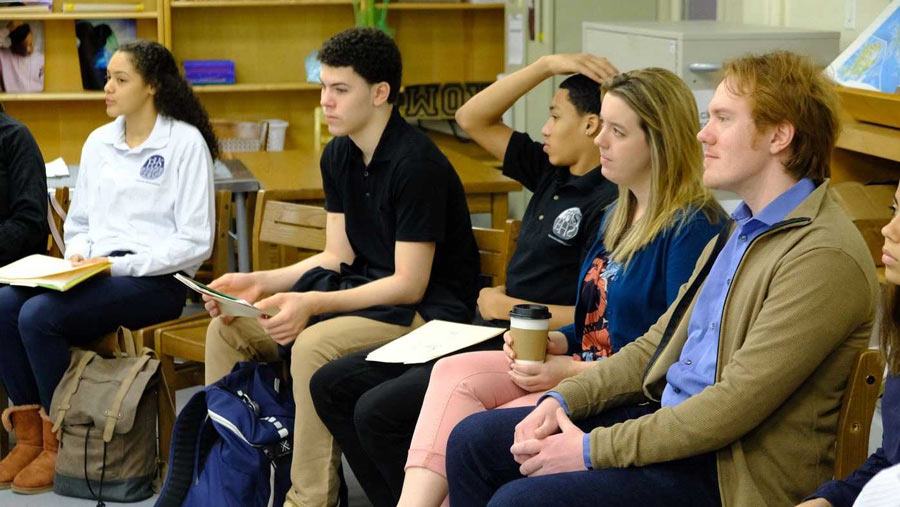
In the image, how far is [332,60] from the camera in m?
2.75

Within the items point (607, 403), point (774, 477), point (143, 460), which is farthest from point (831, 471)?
point (143, 460)

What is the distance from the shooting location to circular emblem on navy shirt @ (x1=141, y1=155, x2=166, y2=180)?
3164mm

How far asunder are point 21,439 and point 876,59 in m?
2.47

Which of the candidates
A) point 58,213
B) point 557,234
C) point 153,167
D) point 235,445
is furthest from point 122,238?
point 557,234

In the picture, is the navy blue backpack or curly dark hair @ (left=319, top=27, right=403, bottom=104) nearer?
the navy blue backpack

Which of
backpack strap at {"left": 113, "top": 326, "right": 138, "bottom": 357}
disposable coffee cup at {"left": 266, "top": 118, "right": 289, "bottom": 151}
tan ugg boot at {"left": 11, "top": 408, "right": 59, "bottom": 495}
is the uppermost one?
disposable coffee cup at {"left": 266, "top": 118, "right": 289, "bottom": 151}

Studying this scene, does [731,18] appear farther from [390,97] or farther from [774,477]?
[774,477]

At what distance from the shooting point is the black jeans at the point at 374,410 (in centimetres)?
233

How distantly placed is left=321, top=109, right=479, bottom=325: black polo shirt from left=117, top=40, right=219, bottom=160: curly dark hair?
24.7 inches

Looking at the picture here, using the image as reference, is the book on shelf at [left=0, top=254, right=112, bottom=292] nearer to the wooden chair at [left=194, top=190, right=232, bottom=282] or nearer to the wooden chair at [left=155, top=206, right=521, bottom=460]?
the wooden chair at [left=155, top=206, right=521, bottom=460]

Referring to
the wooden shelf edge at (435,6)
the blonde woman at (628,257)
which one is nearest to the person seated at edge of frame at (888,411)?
the blonde woman at (628,257)

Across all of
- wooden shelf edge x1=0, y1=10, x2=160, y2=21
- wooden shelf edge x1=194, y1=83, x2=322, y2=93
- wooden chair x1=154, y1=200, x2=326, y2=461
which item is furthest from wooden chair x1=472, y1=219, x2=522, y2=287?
wooden shelf edge x1=0, y1=10, x2=160, y2=21

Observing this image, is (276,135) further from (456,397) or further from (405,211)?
(456,397)

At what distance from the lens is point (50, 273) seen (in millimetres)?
2963
